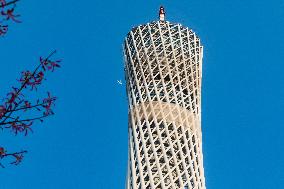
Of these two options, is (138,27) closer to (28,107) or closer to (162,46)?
(162,46)

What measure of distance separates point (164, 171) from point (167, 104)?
4.94 m

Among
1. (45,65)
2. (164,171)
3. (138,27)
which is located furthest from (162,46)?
(45,65)

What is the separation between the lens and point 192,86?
4666cm

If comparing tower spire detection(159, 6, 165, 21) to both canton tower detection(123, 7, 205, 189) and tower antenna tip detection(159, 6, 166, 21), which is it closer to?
tower antenna tip detection(159, 6, 166, 21)

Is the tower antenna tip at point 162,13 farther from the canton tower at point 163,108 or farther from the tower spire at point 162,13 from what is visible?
the canton tower at point 163,108

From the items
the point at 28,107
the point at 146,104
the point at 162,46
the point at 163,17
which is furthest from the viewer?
the point at 163,17

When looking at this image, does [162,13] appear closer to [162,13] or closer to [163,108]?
[162,13]

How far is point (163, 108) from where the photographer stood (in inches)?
1743

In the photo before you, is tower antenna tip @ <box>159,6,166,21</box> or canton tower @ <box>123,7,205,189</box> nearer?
canton tower @ <box>123,7,205,189</box>

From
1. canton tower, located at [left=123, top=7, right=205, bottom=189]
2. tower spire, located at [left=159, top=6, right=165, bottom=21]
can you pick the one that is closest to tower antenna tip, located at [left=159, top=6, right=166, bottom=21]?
tower spire, located at [left=159, top=6, right=165, bottom=21]

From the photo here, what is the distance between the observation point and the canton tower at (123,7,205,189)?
4112 centimetres

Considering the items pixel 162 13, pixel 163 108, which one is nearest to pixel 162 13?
pixel 162 13

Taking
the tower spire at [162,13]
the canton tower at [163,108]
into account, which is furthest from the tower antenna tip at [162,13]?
the canton tower at [163,108]

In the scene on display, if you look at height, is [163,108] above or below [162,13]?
below
